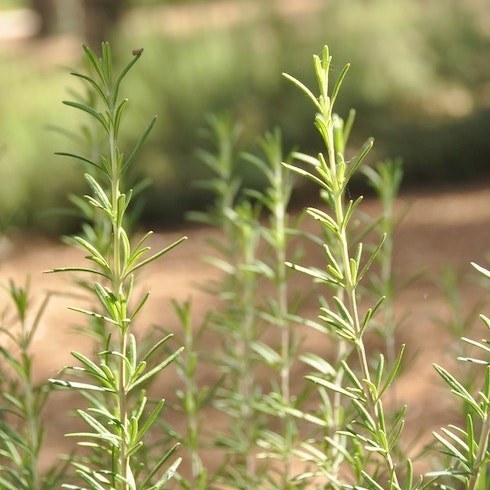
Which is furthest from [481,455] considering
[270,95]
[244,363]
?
[270,95]

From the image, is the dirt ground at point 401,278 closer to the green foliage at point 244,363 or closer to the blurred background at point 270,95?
the blurred background at point 270,95

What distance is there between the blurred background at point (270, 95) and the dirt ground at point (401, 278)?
345 mm

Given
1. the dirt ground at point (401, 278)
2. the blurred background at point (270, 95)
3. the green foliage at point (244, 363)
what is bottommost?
the dirt ground at point (401, 278)

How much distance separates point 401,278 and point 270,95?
9.24 feet

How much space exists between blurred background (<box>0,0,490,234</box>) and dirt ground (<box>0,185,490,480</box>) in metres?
0.34

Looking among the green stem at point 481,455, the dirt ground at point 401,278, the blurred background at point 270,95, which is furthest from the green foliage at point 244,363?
the blurred background at point 270,95

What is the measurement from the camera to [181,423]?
395 cm

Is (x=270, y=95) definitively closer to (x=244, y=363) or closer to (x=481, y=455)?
(x=244, y=363)

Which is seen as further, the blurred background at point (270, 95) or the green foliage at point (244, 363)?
the blurred background at point (270, 95)

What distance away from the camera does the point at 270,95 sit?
771 cm

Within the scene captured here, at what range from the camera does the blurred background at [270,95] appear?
694 cm

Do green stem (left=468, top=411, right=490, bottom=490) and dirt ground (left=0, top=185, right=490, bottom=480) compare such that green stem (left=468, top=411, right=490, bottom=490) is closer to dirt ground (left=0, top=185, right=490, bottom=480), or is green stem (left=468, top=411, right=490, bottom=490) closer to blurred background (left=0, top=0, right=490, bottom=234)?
dirt ground (left=0, top=185, right=490, bottom=480)

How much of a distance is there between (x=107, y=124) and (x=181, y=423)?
3.25 meters

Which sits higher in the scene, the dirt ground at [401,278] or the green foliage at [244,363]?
the green foliage at [244,363]
